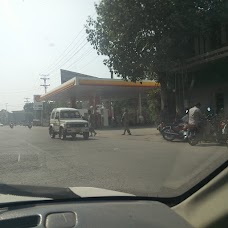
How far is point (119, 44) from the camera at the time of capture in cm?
2208

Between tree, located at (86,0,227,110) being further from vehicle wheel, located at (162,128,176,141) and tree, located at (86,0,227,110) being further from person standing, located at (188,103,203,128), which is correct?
person standing, located at (188,103,203,128)

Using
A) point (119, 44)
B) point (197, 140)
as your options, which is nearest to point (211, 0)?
point (119, 44)

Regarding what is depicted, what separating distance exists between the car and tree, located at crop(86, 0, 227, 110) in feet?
12.2

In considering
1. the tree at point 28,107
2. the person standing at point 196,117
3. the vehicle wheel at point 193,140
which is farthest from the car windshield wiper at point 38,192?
the tree at point 28,107

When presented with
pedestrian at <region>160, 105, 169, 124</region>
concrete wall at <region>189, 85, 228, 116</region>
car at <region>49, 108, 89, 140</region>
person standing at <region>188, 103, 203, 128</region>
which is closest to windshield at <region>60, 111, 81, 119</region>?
car at <region>49, 108, 89, 140</region>

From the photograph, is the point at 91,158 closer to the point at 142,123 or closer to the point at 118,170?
the point at 118,170

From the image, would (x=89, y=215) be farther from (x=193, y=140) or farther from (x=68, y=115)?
(x=68, y=115)

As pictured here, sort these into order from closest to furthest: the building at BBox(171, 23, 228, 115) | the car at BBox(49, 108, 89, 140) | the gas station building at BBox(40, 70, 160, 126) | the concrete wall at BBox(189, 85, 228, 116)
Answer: the building at BBox(171, 23, 228, 115) < the car at BBox(49, 108, 89, 140) < the concrete wall at BBox(189, 85, 228, 116) < the gas station building at BBox(40, 70, 160, 126)

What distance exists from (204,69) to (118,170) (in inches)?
642

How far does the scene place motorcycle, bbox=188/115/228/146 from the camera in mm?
16250

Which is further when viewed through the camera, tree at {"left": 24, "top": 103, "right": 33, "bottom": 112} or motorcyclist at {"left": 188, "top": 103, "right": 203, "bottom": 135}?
tree at {"left": 24, "top": 103, "right": 33, "bottom": 112}

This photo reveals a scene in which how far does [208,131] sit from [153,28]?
21.6ft

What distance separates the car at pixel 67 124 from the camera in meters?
24.0

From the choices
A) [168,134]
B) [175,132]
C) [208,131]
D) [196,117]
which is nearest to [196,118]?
[196,117]
